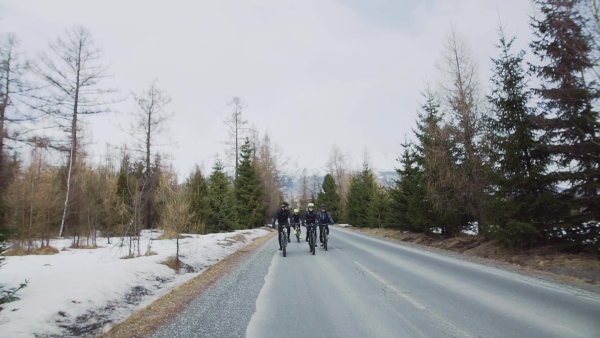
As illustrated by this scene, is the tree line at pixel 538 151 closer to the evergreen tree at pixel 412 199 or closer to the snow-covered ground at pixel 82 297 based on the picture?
the evergreen tree at pixel 412 199

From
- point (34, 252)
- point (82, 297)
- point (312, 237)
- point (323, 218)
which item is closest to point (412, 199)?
point (323, 218)

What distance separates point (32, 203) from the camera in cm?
1532

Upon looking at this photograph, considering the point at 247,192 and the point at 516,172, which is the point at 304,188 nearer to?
the point at 247,192

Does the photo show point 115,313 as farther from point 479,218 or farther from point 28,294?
point 479,218

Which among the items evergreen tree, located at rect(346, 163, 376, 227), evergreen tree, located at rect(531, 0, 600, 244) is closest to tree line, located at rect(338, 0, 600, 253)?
evergreen tree, located at rect(531, 0, 600, 244)

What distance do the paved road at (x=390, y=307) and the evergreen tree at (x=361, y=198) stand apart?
104 ft

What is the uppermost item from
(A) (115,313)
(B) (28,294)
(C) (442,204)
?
(C) (442,204)

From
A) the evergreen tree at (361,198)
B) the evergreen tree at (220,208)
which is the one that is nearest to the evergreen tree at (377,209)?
the evergreen tree at (361,198)

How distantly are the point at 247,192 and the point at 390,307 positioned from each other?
112ft

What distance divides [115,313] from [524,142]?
12622mm

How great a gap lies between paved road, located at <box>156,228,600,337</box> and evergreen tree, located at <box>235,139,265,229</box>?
29.4 m

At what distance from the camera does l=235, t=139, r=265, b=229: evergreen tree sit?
37.6 meters

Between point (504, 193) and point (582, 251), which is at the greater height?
point (504, 193)

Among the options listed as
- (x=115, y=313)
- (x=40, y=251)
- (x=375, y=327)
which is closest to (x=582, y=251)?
(x=375, y=327)
